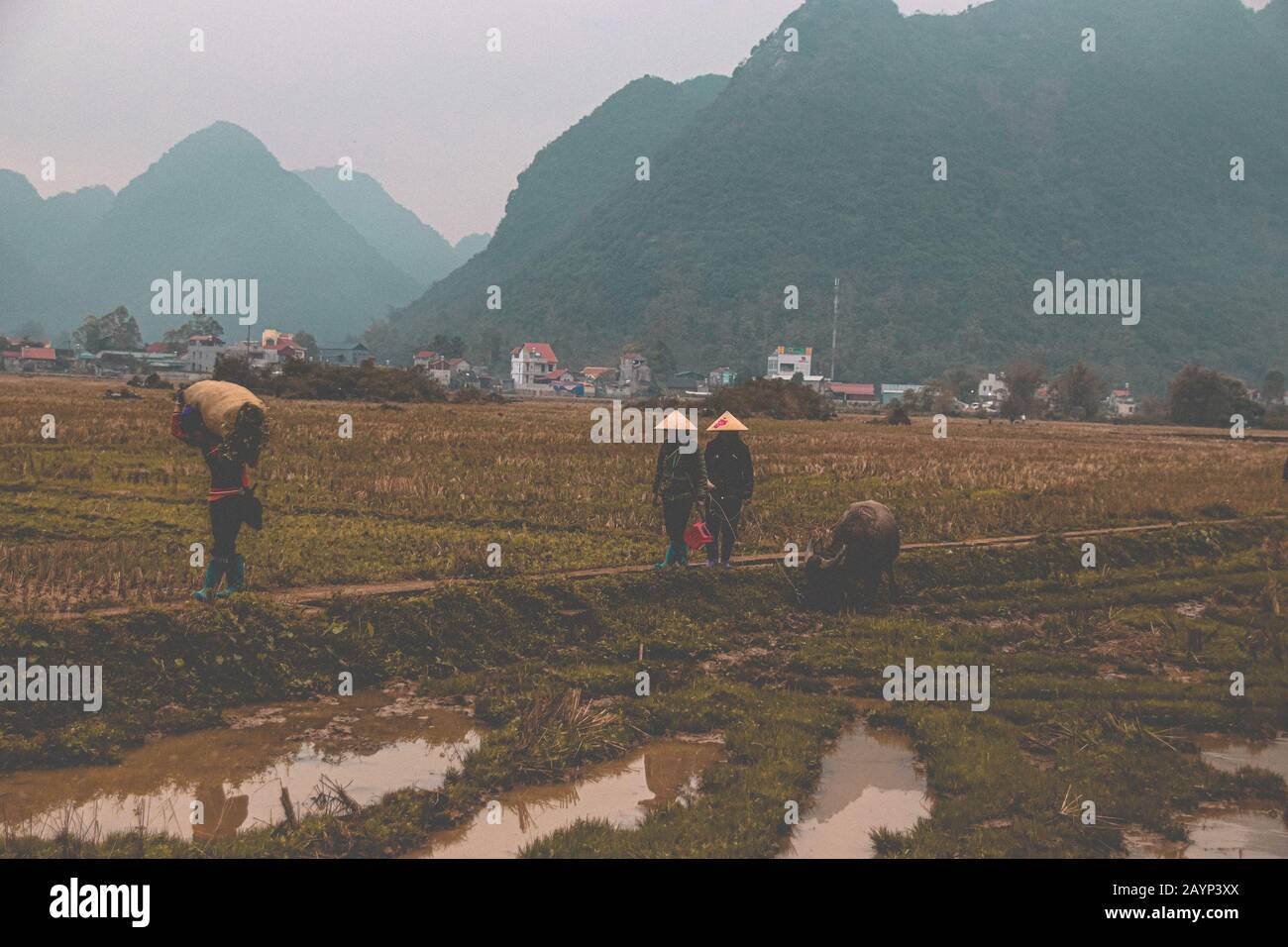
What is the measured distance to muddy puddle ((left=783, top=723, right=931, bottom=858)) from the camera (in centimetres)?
690

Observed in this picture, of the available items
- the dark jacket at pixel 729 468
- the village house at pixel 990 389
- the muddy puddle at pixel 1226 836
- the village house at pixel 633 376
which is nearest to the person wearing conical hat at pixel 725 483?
the dark jacket at pixel 729 468

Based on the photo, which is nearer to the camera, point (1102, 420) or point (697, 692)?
point (697, 692)

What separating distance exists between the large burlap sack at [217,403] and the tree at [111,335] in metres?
153

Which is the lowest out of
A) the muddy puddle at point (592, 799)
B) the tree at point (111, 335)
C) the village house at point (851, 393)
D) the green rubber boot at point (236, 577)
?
the muddy puddle at point (592, 799)

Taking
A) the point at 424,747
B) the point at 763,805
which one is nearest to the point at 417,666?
the point at 424,747

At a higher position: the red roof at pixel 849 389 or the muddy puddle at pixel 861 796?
the red roof at pixel 849 389

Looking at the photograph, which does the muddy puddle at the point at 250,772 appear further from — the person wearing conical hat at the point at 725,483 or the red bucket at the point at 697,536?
the person wearing conical hat at the point at 725,483

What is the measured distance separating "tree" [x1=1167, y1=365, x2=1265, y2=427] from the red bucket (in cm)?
9050

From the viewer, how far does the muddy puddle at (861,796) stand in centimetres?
690

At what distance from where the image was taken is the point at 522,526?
17141 mm

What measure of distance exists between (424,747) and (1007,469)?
85.2ft

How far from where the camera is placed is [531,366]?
470ft
